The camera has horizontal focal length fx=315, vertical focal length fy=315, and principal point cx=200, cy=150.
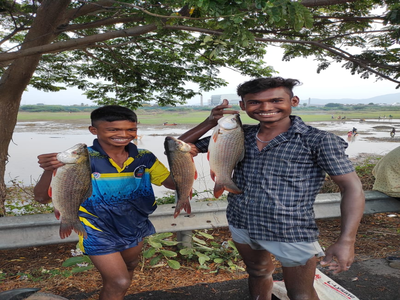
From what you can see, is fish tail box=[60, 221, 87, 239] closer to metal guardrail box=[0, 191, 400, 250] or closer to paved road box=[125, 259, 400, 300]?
metal guardrail box=[0, 191, 400, 250]

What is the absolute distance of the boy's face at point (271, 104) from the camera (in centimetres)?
223

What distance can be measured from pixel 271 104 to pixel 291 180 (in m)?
0.55

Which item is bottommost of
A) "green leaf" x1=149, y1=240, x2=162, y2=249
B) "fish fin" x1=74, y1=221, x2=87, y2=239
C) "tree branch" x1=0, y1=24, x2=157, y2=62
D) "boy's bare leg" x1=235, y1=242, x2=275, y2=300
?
"green leaf" x1=149, y1=240, x2=162, y2=249

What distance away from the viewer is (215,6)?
2.26 meters

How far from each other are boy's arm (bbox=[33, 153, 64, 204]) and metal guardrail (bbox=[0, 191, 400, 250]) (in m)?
0.94

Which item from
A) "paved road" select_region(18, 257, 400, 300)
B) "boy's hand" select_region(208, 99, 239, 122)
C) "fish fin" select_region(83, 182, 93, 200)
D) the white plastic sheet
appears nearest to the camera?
"fish fin" select_region(83, 182, 93, 200)

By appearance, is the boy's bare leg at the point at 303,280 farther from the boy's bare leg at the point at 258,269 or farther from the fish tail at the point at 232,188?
the fish tail at the point at 232,188

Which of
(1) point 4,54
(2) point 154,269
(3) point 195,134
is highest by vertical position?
(1) point 4,54

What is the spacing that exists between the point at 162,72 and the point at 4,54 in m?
3.35

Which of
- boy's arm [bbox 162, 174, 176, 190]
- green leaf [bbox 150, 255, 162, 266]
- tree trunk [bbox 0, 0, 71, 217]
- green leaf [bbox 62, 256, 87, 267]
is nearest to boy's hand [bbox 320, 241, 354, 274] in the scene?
boy's arm [bbox 162, 174, 176, 190]

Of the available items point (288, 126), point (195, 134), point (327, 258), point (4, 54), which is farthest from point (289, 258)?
point (4, 54)

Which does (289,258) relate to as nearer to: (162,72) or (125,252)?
(125,252)

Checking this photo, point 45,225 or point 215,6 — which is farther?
point 45,225

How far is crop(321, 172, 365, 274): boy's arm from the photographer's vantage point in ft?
6.45
